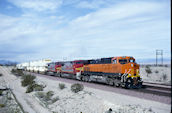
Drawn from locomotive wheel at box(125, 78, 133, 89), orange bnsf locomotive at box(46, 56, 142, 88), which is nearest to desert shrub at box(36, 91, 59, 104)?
orange bnsf locomotive at box(46, 56, 142, 88)

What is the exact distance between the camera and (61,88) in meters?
22.7

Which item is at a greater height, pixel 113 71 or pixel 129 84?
pixel 113 71

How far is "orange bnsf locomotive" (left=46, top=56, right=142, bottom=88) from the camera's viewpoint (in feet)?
63.6

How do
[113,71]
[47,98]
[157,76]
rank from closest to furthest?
[47,98], [113,71], [157,76]

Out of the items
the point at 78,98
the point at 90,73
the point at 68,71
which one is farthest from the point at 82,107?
the point at 68,71

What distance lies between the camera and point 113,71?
21000mm

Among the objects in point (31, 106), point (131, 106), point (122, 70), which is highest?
point (122, 70)

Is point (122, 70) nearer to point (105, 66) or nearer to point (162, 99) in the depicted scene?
point (105, 66)

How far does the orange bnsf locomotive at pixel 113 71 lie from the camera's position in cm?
1939

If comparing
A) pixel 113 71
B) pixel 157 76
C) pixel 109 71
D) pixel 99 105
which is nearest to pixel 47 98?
pixel 99 105

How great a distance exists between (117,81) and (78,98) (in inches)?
231

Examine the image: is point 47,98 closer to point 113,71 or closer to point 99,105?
point 99,105

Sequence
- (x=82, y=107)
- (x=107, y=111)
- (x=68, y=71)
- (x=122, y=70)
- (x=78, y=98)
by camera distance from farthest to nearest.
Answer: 1. (x=68, y=71)
2. (x=122, y=70)
3. (x=78, y=98)
4. (x=82, y=107)
5. (x=107, y=111)

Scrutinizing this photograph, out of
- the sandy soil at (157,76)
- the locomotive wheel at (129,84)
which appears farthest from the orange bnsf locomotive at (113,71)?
the sandy soil at (157,76)
